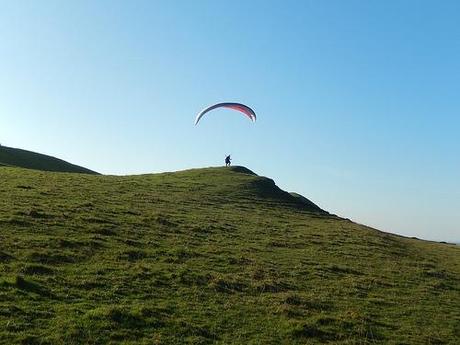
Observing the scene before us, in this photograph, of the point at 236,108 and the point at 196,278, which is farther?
the point at 236,108

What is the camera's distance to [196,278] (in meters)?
20.2

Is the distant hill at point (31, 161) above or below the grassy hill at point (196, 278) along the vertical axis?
above

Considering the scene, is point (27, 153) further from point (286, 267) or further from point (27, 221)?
point (286, 267)

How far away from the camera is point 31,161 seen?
6072cm

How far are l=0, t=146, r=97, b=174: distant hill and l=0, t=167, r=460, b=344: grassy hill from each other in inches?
874

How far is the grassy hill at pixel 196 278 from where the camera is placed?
51.2ft

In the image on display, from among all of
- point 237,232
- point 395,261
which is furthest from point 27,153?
point 395,261

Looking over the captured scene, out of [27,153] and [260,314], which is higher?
[27,153]

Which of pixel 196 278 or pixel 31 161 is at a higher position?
pixel 31 161

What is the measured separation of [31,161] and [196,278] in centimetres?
4552

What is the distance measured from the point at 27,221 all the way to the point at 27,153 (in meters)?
43.1

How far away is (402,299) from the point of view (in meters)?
21.8

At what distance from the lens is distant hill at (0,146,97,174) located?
189 ft

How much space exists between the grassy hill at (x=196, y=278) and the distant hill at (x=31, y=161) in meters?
22.2
